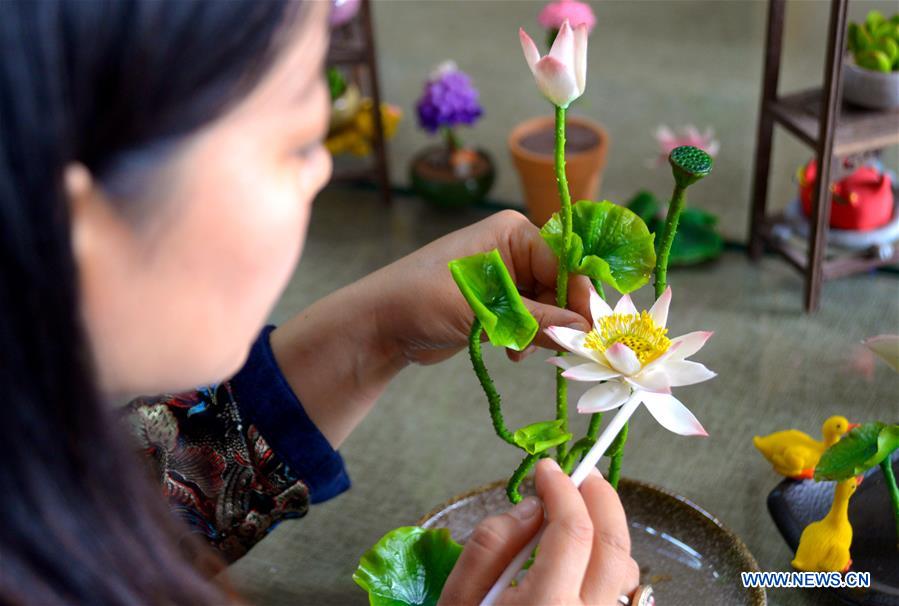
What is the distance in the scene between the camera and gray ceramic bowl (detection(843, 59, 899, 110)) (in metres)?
0.87

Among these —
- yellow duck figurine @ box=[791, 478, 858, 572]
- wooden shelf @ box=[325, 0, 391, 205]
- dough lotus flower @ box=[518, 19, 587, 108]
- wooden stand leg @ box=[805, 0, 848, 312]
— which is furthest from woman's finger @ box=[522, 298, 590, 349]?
wooden shelf @ box=[325, 0, 391, 205]

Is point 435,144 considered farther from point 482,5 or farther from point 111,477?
point 111,477

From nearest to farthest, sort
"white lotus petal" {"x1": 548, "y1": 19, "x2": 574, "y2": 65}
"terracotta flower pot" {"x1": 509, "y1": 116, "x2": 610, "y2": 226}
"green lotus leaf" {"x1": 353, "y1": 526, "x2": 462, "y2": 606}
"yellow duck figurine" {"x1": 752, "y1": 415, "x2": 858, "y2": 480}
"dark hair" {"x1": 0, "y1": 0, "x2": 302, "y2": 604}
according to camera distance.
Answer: "dark hair" {"x1": 0, "y1": 0, "x2": 302, "y2": 604} → "white lotus petal" {"x1": 548, "y1": 19, "x2": 574, "y2": 65} → "green lotus leaf" {"x1": 353, "y1": 526, "x2": 462, "y2": 606} → "yellow duck figurine" {"x1": 752, "y1": 415, "x2": 858, "y2": 480} → "terracotta flower pot" {"x1": 509, "y1": 116, "x2": 610, "y2": 226}

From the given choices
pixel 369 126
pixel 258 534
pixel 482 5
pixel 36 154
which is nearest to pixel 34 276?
pixel 36 154

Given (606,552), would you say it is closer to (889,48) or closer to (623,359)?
(623,359)

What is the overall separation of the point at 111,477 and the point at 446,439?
0.49 m

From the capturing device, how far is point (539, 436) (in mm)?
460

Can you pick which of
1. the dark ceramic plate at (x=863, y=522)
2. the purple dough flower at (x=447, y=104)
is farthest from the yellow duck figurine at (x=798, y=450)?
the purple dough flower at (x=447, y=104)

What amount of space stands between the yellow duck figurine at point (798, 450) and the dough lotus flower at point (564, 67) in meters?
0.32

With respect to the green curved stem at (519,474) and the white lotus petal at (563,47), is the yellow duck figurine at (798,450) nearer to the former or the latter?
the green curved stem at (519,474)

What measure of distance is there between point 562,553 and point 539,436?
0.20ft

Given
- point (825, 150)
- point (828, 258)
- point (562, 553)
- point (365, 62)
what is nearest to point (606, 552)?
point (562, 553)

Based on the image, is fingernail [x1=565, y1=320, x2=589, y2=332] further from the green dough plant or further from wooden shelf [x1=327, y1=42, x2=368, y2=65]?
wooden shelf [x1=327, y1=42, x2=368, y2=65]

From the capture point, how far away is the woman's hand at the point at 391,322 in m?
0.55
